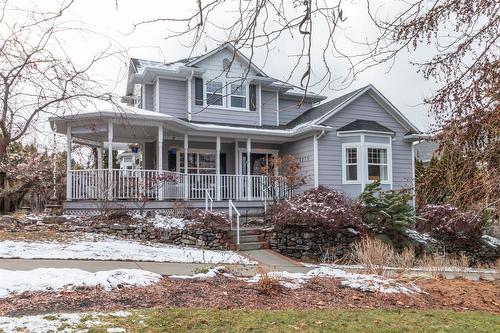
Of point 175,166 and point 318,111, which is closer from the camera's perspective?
point 175,166

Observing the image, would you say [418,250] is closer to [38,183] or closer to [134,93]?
[134,93]

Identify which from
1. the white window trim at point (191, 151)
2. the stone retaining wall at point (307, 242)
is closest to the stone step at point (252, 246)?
the stone retaining wall at point (307, 242)

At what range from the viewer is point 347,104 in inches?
743

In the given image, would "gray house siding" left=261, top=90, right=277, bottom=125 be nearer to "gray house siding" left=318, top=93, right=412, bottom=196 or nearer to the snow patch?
"gray house siding" left=318, top=93, right=412, bottom=196

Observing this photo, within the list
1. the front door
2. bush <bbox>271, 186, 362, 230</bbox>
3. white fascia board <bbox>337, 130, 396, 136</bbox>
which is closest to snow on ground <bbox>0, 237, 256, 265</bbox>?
bush <bbox>271, 186, 362, 230</bbox>

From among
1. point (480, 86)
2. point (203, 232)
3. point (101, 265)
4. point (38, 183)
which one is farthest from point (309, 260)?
point (38, 183)

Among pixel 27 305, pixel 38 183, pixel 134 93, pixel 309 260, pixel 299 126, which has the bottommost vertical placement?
pixel 309 260

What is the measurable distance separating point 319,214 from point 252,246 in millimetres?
2158

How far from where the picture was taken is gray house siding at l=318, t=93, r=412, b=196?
60.3 feet

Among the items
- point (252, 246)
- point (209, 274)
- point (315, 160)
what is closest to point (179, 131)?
point (315, 160)

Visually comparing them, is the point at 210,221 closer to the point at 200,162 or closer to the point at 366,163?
the point at 200,162

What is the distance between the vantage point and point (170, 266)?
9.52 m

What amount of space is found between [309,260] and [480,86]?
27.6ft

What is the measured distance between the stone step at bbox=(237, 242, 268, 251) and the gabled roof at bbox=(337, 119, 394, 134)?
6.87 metres
